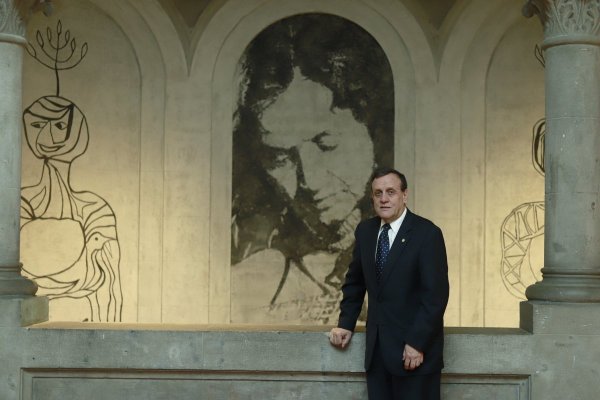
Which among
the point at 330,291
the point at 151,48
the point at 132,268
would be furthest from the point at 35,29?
the point at 330,291

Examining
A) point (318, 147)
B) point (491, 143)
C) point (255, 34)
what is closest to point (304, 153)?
point (318, 147)

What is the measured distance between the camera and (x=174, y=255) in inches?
439

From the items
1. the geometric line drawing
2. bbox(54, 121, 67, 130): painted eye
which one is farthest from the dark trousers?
bbox(54, 121, 67, 130): painted eye

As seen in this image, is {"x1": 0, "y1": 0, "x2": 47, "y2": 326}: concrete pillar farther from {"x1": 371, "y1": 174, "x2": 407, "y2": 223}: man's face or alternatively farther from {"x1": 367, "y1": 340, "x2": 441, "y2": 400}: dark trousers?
{"x1": 371, "y1": 174, "x2": 407, "y2": 223}: man's face

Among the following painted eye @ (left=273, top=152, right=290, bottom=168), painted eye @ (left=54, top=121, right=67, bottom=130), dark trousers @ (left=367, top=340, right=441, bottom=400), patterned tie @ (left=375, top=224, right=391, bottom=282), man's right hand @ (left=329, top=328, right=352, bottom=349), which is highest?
painted eye @ (left=54, top=121, right=67, bottom=130)

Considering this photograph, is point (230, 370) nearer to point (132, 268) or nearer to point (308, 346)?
point (308, 346)

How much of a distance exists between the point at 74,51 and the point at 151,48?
0.81 meters

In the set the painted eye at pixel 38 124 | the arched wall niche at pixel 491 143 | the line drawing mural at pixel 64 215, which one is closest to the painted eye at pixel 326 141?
the arched wall niche at pixel 491 143

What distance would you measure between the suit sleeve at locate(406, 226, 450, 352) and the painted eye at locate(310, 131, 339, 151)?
186 inches

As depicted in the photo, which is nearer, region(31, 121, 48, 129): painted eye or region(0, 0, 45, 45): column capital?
region(0, 0, 45, 45): column capital

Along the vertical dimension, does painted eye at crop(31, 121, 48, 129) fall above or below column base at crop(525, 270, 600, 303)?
above

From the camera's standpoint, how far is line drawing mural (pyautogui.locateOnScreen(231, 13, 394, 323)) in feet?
36.8

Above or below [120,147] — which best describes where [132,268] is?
below

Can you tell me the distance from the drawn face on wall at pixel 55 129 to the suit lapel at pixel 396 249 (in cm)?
539
